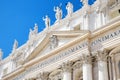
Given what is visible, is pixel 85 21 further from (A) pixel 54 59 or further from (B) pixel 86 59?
(A) pixel 54 59

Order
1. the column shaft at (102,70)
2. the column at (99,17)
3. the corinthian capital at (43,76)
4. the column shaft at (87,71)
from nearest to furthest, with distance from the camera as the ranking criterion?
1. the column shaft at (102,70)
2. the column shaft at (87,71)
3. the column at (99,17)
4. the corinthian capital at (43,76)

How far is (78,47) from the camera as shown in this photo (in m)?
19.7

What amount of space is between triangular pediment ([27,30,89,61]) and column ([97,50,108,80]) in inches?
76.1

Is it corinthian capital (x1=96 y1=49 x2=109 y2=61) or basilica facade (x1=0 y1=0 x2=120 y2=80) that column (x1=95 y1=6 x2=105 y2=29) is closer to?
basilica facade (x1=0 y1=0 x2=120 y2=80)

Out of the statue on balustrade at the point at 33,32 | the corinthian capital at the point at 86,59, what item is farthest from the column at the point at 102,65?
the statue on balustrade at the point at 33,32

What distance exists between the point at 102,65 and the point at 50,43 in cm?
515

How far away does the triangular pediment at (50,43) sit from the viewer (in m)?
20.3

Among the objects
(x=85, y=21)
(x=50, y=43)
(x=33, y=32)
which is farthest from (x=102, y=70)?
(x=33, y=32)

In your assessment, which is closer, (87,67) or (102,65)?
(102,65)

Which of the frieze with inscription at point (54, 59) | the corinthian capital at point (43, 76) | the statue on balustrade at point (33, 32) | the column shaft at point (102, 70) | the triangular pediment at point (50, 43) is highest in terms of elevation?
the statue on balustrade at point (33, 32)

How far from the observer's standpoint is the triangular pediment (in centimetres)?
2027

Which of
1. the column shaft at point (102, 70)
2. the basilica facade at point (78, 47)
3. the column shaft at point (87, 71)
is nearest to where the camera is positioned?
the column shaft at point (102, 70)

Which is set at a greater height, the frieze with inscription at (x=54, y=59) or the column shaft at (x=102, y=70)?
the frieze with inscription at (x=54, y=59)

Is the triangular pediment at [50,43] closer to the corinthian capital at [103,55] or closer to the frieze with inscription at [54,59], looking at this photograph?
the frieze with inscription at [54,59]
